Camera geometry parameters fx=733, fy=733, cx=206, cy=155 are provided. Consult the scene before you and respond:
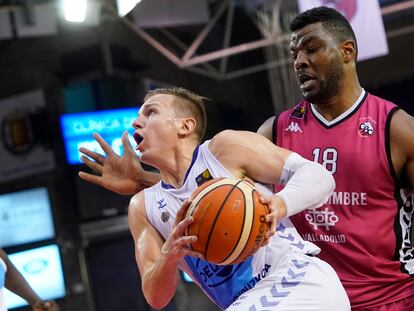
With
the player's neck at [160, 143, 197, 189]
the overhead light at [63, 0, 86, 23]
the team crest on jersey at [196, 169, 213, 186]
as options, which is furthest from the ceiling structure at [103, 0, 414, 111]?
the team crest on jersey at [196, 169, 213, 186]

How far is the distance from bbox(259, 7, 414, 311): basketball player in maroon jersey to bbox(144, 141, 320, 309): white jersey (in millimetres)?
419

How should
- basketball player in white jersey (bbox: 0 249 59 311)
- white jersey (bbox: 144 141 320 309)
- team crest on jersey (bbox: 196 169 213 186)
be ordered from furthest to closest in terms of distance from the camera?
basketball player in white jersey (bbox: 0 249 59 311)
team crest on jersey (bbox: 196 169 213 186)
white jersey (bbox: 144 141 320 309)

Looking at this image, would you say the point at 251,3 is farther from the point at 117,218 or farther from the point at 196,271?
the point at 196,271

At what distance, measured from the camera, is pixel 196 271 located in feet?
10.8

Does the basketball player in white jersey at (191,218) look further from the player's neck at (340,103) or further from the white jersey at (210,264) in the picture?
the player's neck at (340,103)

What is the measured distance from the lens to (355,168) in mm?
3525

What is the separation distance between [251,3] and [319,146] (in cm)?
953

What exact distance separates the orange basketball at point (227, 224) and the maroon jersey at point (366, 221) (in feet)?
2.89

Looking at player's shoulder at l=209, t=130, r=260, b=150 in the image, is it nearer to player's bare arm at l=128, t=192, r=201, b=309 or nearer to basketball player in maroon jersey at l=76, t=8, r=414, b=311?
player's bare arm at l=128, t=192, r=201, b=309

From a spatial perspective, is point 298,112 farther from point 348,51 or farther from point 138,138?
point 138,138

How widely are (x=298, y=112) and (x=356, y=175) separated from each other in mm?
500

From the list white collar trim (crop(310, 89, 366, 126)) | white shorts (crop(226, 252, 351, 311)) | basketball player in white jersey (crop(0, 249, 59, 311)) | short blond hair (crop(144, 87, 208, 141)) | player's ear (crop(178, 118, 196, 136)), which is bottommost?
basketball player in white jersey (crop(0, 249, 59, 311))

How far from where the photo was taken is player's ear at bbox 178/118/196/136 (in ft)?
11.3

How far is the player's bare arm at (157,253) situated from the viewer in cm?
270
